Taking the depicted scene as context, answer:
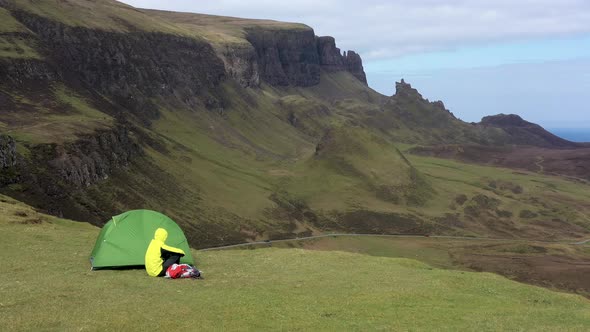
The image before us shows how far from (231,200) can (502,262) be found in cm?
8051

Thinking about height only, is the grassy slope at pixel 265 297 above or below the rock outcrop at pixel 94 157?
above

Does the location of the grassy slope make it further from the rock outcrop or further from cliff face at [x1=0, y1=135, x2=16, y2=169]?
the rock outcrop

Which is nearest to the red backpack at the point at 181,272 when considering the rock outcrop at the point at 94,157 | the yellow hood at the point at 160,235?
the yellow hood at the point at 160,235

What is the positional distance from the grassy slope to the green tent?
1429mm

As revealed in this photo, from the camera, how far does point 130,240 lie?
44.8 meters

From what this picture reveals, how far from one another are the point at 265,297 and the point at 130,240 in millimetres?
14353

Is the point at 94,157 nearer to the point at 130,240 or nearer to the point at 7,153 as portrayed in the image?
the point at 7,153

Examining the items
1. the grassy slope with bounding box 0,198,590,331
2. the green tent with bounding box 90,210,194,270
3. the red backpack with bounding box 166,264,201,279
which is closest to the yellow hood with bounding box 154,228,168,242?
the green tent with bounding box 90,210,194,270

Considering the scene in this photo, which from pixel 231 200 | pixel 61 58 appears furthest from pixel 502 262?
pixel 61 58

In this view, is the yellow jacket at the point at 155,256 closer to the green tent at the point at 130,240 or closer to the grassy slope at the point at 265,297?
the grassy slope at the point at 265,297

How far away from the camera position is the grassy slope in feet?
98.8

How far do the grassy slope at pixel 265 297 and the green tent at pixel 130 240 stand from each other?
4.69 ft

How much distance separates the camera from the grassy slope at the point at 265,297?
→ 30.1 meters

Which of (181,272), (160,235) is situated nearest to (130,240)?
(160,235)
